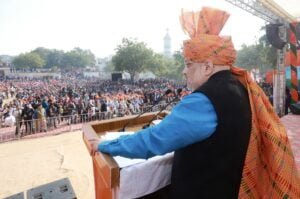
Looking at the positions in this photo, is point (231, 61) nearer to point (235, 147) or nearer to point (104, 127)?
point (235, 147)

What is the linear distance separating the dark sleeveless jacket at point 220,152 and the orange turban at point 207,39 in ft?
0.33

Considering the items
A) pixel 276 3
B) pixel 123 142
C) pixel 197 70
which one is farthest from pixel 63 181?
pixel 276 3

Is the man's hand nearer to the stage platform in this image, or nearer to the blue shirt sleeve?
the blue shirt sleeve

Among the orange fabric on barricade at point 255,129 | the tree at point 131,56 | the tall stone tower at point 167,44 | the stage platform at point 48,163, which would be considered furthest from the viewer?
the tall stone tower at point 167,44

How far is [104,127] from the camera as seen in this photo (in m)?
1.95

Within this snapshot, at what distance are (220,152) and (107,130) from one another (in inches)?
40.0

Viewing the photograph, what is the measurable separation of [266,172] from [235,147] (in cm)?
35

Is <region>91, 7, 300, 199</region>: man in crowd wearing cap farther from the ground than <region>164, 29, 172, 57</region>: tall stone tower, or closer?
closer

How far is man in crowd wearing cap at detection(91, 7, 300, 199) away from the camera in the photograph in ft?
3.73

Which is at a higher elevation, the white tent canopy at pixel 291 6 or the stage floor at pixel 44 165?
the white tent canopy at pixel 291 6

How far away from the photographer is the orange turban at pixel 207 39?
1.31m

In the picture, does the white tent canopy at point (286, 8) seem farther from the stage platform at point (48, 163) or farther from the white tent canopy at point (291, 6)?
the stage platform at point (48, 163)

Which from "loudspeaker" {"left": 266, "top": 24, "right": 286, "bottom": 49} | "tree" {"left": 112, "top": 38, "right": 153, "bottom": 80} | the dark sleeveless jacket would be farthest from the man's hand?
"tree" {"left": 112, "top": 38, "right": 153, "bottom": 80}

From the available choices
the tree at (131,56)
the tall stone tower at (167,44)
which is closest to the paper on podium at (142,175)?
the tree at (131,56)
